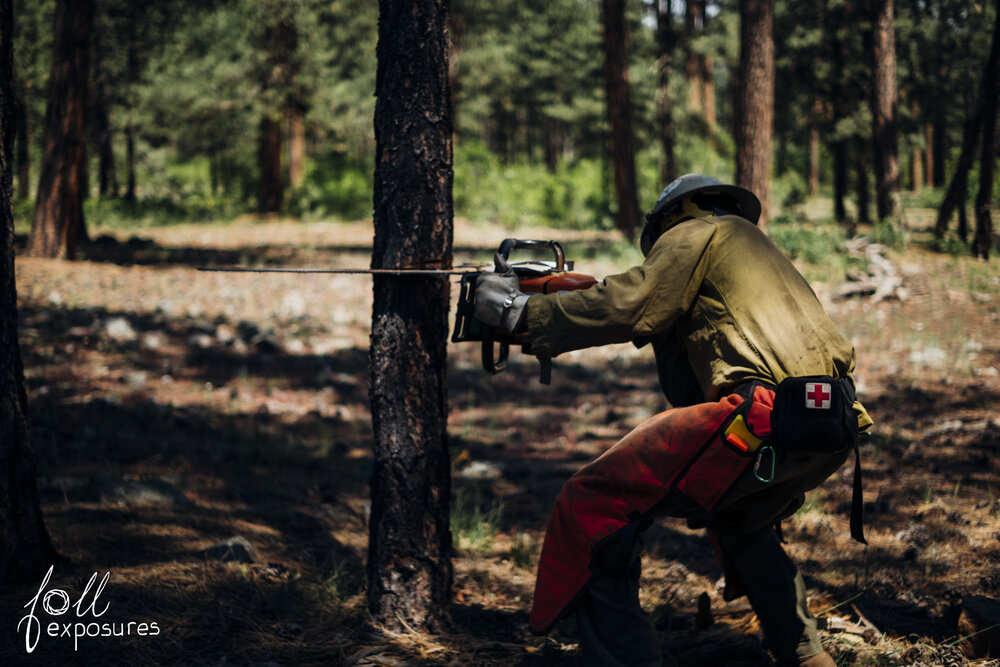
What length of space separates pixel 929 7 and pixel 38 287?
87.2ft

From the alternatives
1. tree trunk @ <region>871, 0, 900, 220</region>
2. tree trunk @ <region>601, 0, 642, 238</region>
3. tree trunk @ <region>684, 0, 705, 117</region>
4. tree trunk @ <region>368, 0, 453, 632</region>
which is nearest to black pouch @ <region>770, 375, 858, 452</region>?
tree trunk @ <region>368, 0, 453, 632</region>

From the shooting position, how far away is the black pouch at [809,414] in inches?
90.8

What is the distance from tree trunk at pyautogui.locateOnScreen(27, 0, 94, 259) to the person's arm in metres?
11.2

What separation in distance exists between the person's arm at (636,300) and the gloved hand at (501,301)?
0.35 feet

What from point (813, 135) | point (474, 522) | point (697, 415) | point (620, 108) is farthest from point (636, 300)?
point (813, 135)

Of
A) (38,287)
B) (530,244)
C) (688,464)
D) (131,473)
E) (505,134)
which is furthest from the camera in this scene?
(505,134)

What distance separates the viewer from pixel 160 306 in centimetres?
895

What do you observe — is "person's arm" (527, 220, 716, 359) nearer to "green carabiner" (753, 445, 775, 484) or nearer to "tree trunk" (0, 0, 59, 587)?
"green carabiner" (753, 445, 775, 484)

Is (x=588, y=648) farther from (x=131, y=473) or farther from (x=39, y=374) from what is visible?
(x=39, y=374)

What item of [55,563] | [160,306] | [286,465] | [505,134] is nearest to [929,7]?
[160,306]

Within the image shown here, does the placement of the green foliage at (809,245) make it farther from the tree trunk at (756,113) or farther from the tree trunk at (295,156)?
the tree trunk at (295,156)

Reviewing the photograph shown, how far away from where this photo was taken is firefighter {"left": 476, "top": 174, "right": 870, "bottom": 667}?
2381 mm

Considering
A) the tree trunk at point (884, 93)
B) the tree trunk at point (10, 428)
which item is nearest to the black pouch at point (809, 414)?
the tree trunk at point (10, 428)

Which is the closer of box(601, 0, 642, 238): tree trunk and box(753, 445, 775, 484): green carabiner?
box(753, 445, 775, 484): green carabiner
